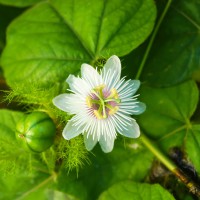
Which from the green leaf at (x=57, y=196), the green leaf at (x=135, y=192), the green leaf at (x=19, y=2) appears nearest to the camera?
the green leaf at (x=135, y=192)

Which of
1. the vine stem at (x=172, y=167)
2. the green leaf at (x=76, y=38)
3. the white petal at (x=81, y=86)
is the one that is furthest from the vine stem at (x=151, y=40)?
the white petal at (x=81, y=86)

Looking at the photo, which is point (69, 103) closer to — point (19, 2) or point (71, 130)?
point (71, 130)

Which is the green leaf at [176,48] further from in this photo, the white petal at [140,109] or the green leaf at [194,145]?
the white petal at [140,109]

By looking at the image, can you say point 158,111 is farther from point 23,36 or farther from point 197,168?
point 23,36

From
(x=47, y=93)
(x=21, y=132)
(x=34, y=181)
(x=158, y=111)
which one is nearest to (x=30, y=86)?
(x=47, y=93)

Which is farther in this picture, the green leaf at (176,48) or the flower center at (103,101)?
the green leaf at (176,48)

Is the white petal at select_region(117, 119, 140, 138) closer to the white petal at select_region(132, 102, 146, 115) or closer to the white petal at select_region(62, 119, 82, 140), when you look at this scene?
the white petal at select_region(132, 102, 146, 115)
